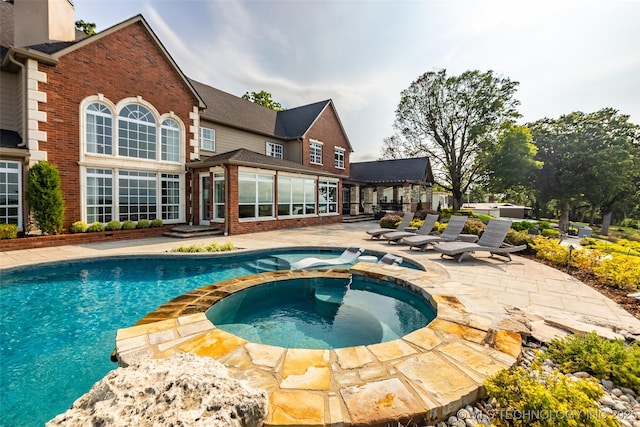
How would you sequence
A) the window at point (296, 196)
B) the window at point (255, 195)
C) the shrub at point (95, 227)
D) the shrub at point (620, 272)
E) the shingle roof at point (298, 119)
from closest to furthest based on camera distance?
the shrub at point (620, 272) < the shrub at point (95, 227) < the window at point (255, 195) < the window at point (296, 196) < the shingle roof at point (298, 119)

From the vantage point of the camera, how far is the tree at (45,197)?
385 inches

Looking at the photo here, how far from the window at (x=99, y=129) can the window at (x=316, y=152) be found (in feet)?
42.6

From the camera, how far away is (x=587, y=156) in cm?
2102

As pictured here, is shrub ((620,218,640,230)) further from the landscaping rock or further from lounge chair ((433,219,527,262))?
the landscaping rock

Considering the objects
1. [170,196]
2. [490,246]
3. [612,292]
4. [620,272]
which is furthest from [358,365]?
[170,196]

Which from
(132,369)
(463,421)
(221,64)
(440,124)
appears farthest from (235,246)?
(440,124)

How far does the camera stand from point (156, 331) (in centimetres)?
346

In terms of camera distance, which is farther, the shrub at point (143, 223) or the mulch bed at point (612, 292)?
the shrub at point (143, 223)

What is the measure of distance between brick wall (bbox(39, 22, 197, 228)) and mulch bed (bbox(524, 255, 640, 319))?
16.3 metres

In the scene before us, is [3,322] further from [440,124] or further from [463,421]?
[440,124]

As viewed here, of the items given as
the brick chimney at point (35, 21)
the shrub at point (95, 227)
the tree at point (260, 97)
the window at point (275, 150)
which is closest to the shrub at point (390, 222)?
the window at point (275, 150)

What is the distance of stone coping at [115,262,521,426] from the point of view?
217 centimetres

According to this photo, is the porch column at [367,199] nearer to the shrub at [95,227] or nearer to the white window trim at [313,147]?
the white window trim at [313,147]

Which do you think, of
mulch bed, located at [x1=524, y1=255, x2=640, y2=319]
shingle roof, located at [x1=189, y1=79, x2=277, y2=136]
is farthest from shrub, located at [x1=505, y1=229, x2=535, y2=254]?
shingle roof, located at [x1=189, y1=79, x2=277, y2=136]
